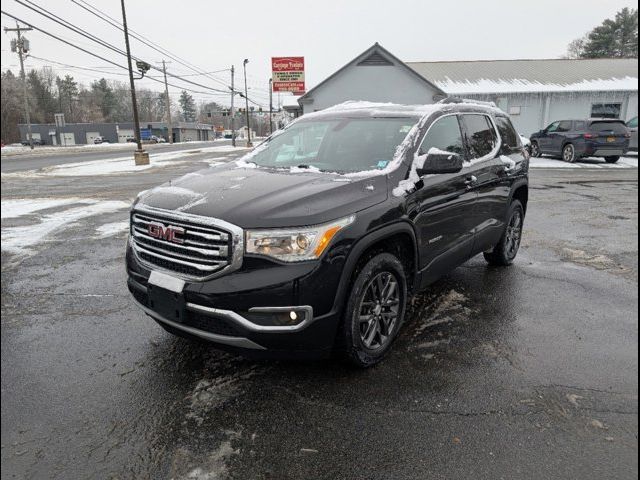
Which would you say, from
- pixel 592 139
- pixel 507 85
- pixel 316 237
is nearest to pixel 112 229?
pixel 316 237

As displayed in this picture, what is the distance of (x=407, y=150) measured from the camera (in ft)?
11.9

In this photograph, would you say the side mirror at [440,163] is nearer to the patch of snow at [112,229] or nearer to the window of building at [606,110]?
the patch of snow at [112,229]

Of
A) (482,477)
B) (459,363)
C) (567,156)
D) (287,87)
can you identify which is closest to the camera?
(482,477)

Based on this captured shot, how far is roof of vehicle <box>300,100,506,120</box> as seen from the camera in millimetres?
4172

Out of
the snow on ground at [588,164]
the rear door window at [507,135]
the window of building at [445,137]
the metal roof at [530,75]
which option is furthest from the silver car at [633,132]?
the window of building at [445,137]

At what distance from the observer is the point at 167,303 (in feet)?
9.51

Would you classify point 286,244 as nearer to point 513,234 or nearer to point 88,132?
point 513,234

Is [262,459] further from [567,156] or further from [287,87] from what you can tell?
[287,87]

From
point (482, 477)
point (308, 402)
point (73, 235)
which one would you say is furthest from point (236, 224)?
point (73, 235)

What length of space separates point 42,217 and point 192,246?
24.8 ft

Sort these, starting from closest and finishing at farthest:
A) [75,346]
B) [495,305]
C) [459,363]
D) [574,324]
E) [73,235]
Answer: [459,363] < [75,346] < [574,324] < [495,305] < [73,235]

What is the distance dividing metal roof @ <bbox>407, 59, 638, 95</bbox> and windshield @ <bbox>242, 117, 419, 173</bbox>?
80.7ft

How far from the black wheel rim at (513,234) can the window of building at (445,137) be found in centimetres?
161

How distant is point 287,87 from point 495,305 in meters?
34.4
